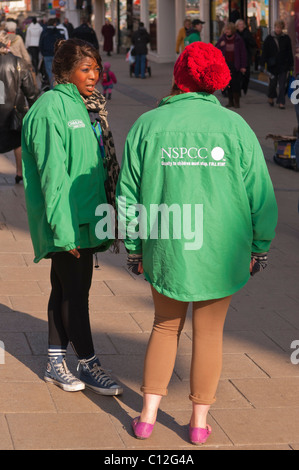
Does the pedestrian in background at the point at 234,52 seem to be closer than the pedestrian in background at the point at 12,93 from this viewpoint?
No

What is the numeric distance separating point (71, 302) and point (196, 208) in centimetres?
108

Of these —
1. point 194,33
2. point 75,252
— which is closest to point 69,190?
point 75,252

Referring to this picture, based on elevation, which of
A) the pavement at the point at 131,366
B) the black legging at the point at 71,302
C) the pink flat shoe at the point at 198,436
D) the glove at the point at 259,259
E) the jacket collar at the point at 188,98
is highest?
the jacket collar at the point at 188,98

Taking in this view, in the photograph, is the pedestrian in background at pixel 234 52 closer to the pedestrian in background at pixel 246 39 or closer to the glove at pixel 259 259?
the pedestrian in background at pixel 246 39

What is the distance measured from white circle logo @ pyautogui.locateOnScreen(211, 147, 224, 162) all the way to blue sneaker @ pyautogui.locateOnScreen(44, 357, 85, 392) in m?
1.52

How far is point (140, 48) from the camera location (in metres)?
26.6

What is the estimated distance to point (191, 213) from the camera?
3816 mm

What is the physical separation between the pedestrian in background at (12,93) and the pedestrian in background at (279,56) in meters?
9.99

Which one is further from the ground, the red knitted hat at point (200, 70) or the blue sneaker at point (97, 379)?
the red knitted hat at point (200, 70)

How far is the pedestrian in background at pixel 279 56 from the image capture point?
1825cm

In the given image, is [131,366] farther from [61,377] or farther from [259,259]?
[259,259]

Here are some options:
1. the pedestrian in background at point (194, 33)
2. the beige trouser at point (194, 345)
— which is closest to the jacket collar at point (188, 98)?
the beige trouser at point (194, 345)

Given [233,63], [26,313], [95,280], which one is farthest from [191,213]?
[233,63]

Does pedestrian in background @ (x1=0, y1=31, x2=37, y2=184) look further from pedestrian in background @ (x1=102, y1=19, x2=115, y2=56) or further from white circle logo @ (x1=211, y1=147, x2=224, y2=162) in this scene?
pedestrian in background @ (x1=102, y1=19, x2=115, y2=56)
